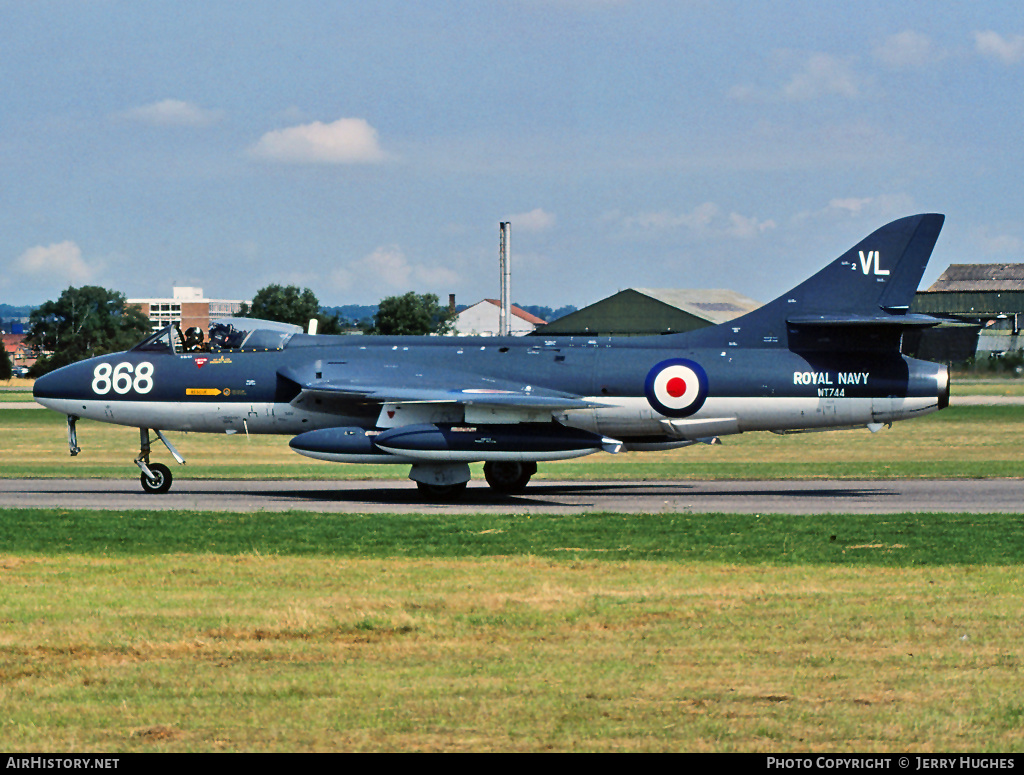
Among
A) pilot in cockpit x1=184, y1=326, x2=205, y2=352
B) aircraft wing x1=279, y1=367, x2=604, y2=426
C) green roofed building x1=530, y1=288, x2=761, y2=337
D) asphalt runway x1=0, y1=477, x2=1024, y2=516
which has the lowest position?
asphalt runway x1=0, y1=477, x2=1024, y2=516

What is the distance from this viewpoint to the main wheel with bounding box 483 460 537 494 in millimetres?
24234

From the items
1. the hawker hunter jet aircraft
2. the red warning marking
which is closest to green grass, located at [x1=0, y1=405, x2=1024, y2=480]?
the hawker hunter jet aircraft

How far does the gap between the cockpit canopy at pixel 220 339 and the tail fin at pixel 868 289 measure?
1010cm

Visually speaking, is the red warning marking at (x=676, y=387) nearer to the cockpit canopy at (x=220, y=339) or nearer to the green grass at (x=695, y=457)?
the green grass at (x=695, y=457)

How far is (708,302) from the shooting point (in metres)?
115

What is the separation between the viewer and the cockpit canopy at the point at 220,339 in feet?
79.9

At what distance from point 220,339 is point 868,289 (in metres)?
12.7

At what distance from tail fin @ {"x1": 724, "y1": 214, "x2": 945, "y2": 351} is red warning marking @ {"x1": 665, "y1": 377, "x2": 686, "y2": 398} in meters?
2.12

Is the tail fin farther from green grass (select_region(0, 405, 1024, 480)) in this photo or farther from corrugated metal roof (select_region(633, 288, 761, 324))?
corrugated metal roof (select_region(633, 288, 761, 324))

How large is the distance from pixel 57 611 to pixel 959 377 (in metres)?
69.6

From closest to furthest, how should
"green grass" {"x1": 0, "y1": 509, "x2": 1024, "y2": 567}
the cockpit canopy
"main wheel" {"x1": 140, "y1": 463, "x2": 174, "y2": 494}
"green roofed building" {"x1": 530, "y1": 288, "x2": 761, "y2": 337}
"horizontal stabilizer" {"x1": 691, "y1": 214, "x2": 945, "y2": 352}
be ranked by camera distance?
"green grass" {"x1": 0, "y1": 509, "x2": 1024, "y2": 567} → "horizontal stabilizer" {"x1": 691, "y1": 214, "x2": 945, "y2": 352} → "main wheel" {"x1": 140, "y1": 463, "x2": 174, "y2": 494} → the cockpit canopy → "green roofed building" {"x1": 530, "y1": 288, "x2": 761, "y2": 337}

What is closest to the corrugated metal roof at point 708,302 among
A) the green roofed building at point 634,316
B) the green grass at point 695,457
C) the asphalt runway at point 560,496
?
the green roofed building at point 634,316

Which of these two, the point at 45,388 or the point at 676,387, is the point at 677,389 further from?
the point at 45,388

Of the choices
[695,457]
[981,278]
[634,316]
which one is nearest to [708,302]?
[634,316]
